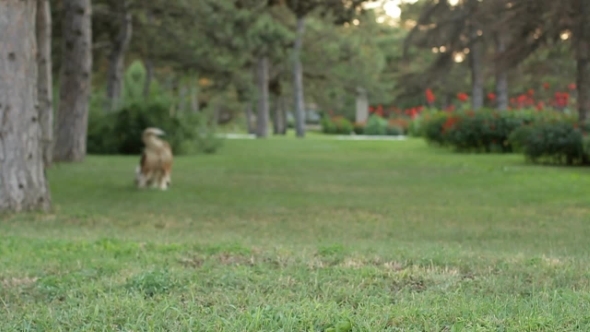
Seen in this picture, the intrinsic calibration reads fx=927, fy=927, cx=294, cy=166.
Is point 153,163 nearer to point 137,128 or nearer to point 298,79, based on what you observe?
point 137,128

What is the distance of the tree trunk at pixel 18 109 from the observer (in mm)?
10641

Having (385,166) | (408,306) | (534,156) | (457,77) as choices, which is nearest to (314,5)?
(385,166)

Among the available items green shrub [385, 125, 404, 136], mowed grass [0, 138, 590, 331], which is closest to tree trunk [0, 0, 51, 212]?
mowed grass [0, 138, 590, 331]

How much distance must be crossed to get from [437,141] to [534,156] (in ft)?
33.3

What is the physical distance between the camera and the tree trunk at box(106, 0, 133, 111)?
2867 centimetres

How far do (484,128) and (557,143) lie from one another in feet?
24.4

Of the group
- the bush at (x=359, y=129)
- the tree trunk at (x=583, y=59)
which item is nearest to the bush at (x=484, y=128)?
the tree trunk at (x=583, y=59)

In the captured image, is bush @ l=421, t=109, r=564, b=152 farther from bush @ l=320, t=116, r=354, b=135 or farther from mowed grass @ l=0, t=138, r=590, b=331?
bush @ l=320, t=116, r=354, b=135

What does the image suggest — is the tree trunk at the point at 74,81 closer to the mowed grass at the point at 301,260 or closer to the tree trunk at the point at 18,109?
the mowed grass at the point at 301,260

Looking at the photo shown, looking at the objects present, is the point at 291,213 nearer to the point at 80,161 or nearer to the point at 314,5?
the point at 314,5

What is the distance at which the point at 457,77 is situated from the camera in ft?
181

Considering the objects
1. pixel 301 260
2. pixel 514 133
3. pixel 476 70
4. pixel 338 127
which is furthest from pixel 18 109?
pixel 338 127

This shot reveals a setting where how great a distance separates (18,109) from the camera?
10.7 meters

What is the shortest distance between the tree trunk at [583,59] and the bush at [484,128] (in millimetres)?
6439
